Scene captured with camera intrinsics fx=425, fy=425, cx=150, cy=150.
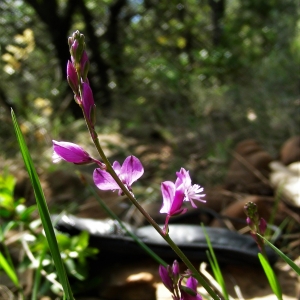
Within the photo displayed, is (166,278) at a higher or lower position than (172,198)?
lower

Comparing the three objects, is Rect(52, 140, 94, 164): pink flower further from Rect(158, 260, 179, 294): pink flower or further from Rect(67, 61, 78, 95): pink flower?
Rect(158, 260, 179, 294): pink flower

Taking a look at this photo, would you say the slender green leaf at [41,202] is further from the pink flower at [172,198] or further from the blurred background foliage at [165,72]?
the blurred background foliage at [165,72]

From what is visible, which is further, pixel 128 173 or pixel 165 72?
pixel 165 72

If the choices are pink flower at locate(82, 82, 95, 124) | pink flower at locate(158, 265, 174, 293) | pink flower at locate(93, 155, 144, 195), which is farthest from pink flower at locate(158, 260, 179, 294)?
pink flower at locate(82, 82, 95, 124)

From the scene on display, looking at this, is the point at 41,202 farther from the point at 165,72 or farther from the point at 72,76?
the point at 165,72

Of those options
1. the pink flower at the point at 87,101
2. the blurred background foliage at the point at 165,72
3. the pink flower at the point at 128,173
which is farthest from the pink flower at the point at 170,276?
the blurred background foliage at the point at 165,72

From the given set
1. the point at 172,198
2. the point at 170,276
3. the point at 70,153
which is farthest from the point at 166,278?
the point at 70,153

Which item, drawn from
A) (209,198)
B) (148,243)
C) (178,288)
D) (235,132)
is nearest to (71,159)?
(178,288)
